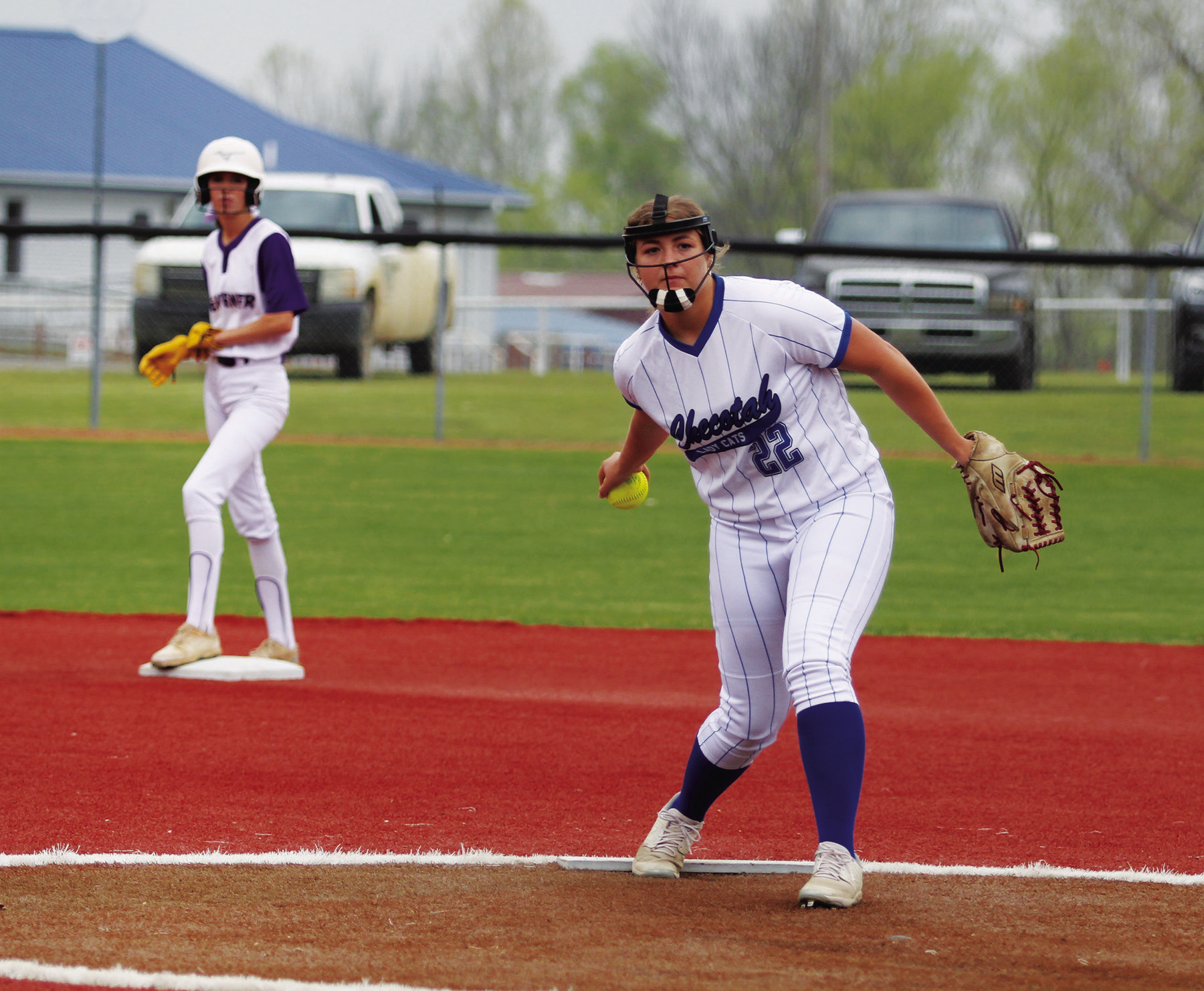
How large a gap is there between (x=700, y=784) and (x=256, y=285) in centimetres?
352

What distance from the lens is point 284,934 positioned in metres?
3.39

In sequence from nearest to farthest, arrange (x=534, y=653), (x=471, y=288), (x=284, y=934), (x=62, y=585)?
1. (x=284, y=934)
2. (x=534, y=653)
3. (x=62, y=585)
4. (x=471, y=288)

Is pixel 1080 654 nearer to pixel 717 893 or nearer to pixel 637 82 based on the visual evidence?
pixel 717 893

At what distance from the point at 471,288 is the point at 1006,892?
106ft

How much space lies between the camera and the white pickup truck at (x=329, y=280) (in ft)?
51.0

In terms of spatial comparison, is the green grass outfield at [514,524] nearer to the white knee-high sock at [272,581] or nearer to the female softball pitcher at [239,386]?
the white knee-high sock at [272,581]

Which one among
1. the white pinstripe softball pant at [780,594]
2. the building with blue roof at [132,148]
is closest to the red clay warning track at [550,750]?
the white pinstripe softball pant at [780,594]

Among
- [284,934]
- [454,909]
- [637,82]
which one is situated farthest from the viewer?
[637,82]

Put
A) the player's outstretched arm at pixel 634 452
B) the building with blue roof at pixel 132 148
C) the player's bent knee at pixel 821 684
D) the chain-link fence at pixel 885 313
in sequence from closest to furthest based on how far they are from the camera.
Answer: the player's bent knee at pixel 821 684
the player's outstretched arm at pixel 634 452
the chain-link fence at pixel 885 313
the building with blue roof at pixel 132 148

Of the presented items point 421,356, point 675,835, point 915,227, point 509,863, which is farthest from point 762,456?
point 421,356

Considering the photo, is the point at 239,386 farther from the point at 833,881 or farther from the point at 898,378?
the point at 833,881

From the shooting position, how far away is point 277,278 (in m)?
6.77

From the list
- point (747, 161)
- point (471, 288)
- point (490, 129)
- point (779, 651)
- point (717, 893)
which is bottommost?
point (717, 893)

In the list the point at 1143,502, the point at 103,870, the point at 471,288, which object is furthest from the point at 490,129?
the point at 103,870
